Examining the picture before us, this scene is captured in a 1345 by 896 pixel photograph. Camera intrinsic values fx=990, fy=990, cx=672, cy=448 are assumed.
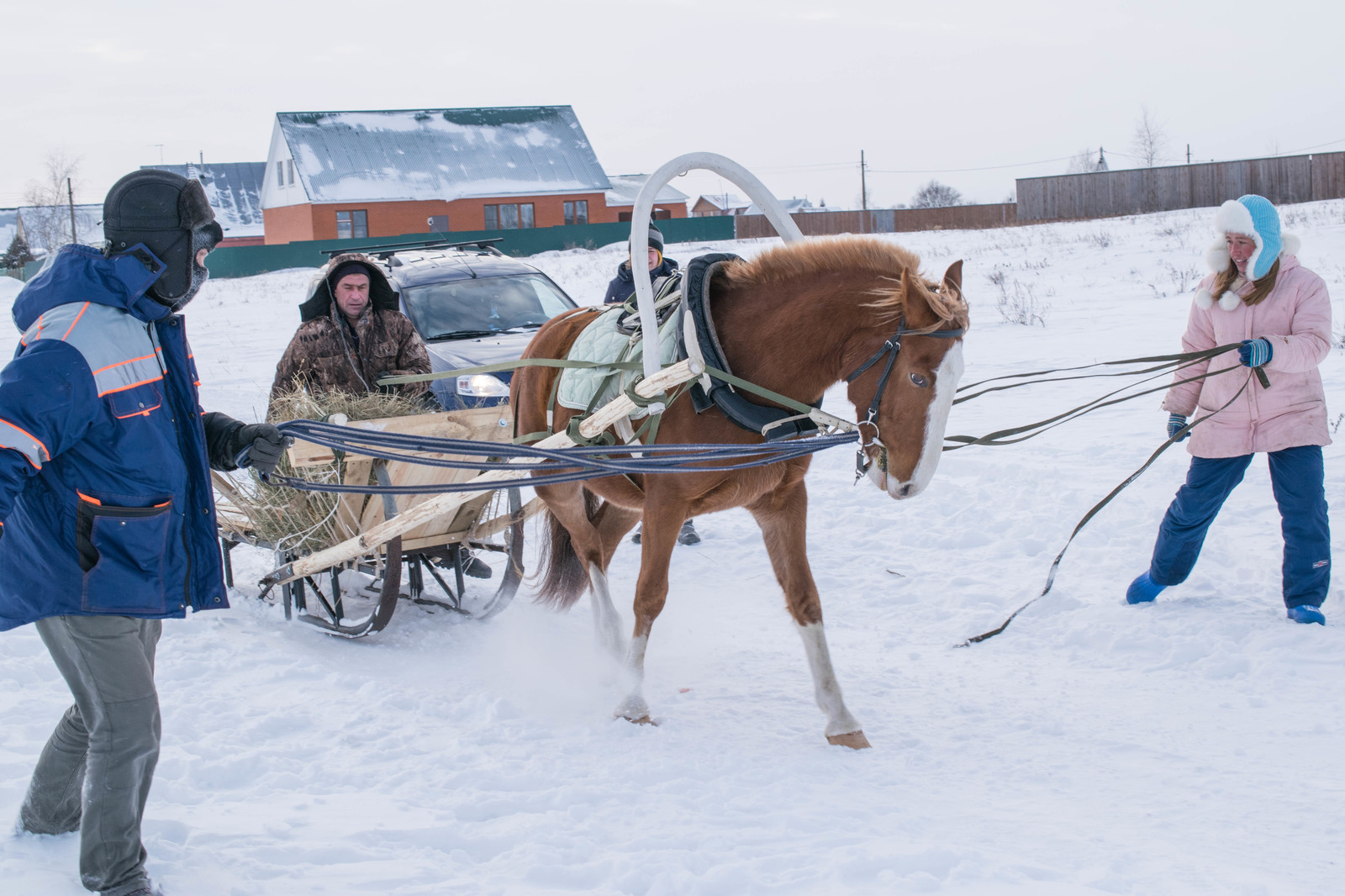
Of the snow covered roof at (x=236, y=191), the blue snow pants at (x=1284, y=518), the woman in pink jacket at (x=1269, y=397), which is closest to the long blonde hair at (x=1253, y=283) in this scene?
the woman in pink jacket at (x=1269, y=397)

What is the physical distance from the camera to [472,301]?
Answer: 7527 mm

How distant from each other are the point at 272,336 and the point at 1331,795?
18664 millimetres

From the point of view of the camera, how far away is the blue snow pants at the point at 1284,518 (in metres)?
4.50

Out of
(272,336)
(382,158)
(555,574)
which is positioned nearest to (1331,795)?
(555,574)

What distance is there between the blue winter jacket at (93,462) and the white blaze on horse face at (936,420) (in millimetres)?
2255

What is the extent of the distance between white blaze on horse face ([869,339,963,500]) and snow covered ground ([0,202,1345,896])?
3.40 ft

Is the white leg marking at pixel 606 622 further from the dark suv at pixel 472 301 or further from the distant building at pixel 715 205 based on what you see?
the distant building at pixel 715 205

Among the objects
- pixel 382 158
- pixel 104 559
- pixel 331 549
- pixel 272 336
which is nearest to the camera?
pixel 104 559

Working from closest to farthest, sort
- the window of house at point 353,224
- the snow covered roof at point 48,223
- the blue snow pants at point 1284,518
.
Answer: the blue snow pants at point 1284,518 < the window of house at point 353,224 < the snow covered roof at point 48,223

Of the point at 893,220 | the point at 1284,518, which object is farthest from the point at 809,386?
the point at 893,220

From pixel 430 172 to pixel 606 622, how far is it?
37.4 meters

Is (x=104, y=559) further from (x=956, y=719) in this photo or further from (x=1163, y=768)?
(x=1163, y=768)

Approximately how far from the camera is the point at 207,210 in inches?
106

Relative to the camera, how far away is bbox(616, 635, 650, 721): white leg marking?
4.01 meters
